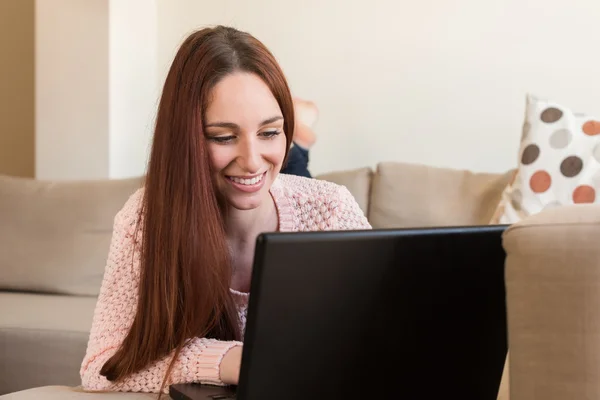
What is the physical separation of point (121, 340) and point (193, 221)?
0.21 metres

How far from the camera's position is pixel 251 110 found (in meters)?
1.18

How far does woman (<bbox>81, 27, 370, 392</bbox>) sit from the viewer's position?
3.64 ft

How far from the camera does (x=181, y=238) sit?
1123 mm

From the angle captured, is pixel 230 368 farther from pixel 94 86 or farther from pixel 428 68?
pixel 94 86

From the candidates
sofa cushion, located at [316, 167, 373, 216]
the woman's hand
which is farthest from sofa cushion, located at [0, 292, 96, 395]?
the woman's hand

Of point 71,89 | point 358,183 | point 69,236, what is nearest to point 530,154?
point 358,183

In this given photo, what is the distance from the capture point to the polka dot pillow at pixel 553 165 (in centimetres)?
215

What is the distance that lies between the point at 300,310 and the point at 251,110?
503 mm

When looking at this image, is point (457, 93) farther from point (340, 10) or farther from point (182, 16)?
point (182, 16)

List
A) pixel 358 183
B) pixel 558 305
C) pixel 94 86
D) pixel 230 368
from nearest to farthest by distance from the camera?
pixel 558 305 → pixel 230 368 → pixel 358 183 → pixel 94 86

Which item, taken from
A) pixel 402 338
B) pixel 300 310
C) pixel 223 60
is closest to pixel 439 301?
pixel 402 338

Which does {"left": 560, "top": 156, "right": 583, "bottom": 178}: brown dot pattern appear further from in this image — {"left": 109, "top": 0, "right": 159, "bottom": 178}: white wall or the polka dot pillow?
{"left": 109, "top": 0, "right": 159, "bottom": 178}: white wall

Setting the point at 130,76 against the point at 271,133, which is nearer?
the point at 271,133

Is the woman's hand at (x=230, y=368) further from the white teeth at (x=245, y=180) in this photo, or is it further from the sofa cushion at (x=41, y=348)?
the sofa cushion at (x=41, y=348)
